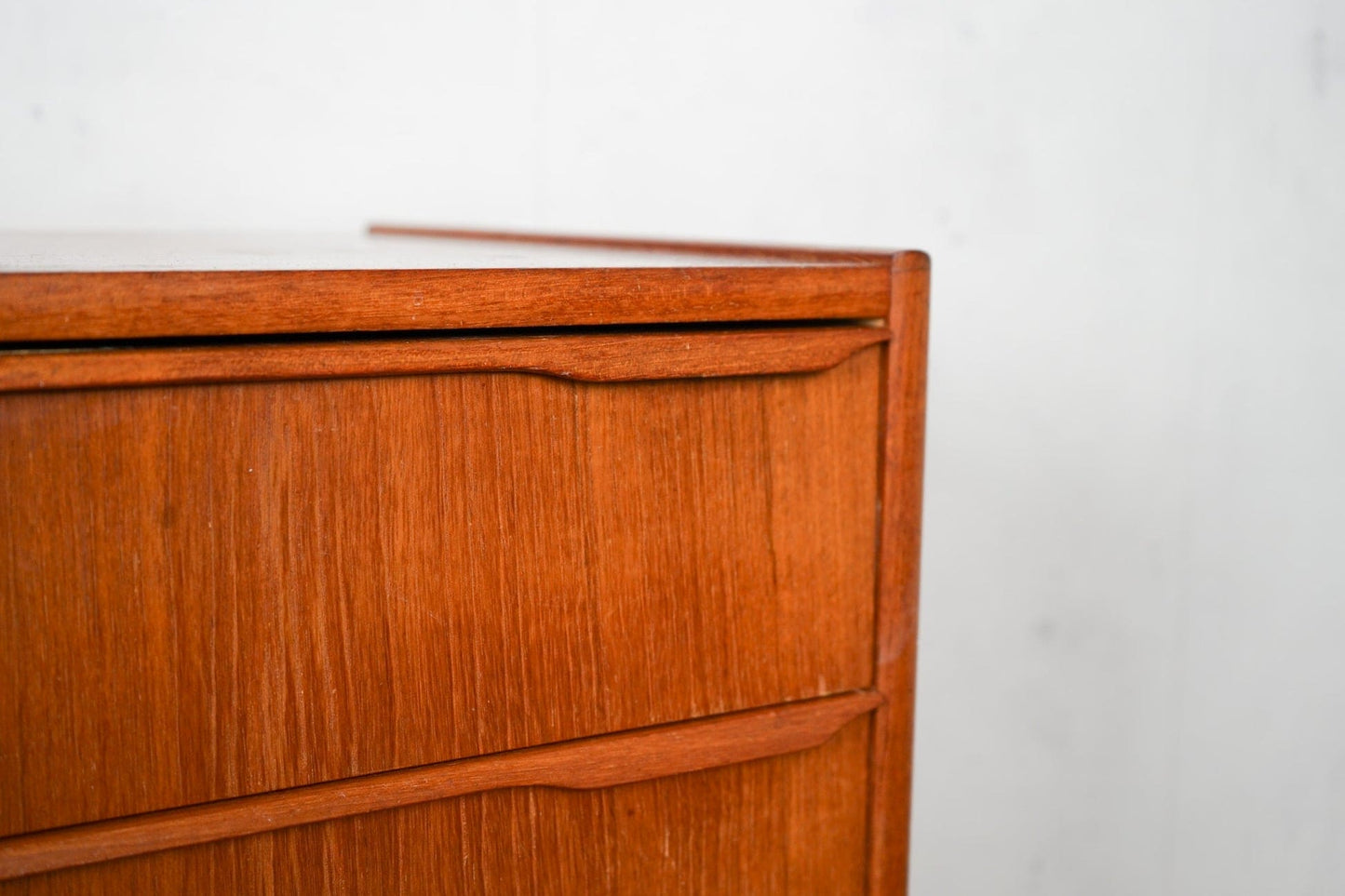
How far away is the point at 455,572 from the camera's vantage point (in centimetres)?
54

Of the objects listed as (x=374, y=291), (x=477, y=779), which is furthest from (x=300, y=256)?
(x=477, y=779)

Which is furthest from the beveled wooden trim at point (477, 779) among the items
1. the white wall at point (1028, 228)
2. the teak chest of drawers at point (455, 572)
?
the white wall at point (1028, 228)

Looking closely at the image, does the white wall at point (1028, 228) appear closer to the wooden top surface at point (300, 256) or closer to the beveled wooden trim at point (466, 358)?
the wooden top surface at point (300, 256)

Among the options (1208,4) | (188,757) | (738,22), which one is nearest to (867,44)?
(738,22)

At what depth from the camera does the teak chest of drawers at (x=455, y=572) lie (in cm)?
48

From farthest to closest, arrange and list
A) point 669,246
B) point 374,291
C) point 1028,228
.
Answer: point 1028,228, point 669,246, point 374,291

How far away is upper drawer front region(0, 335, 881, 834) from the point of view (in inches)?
19.1

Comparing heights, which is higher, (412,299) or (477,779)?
(412,299)

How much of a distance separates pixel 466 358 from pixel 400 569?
0.09m

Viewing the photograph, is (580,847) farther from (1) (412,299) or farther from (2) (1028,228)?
(2) (1028,228)

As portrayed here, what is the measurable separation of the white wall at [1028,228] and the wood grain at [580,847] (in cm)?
74

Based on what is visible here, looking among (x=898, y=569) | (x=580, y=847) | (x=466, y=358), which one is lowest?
(x=580, y=847)

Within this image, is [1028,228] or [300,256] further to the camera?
[1028,228]

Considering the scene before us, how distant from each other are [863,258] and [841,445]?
0.09m
